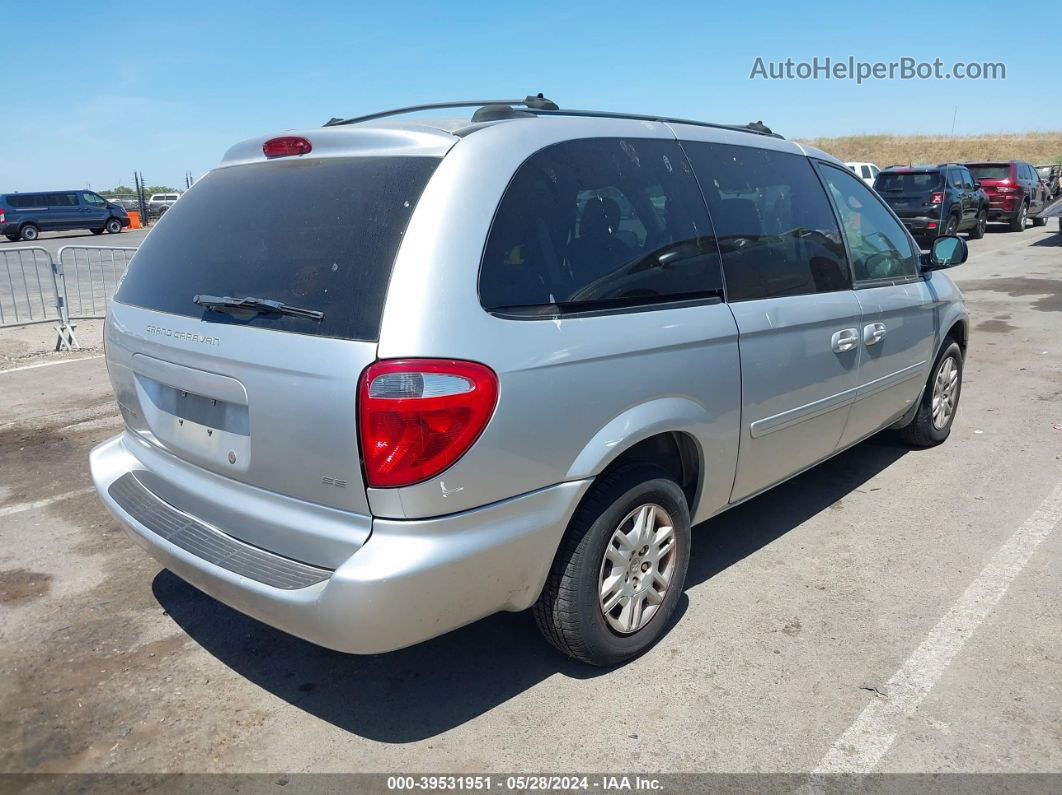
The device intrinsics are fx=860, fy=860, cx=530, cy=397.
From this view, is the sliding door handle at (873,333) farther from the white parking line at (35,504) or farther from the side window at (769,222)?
the white parking line at (35,504)

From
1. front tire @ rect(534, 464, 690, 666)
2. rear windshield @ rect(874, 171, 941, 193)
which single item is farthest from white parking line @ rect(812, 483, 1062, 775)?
rear windshield @ rect(874, 171, 941, 193)

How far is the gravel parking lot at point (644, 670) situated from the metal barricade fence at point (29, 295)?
206 inches

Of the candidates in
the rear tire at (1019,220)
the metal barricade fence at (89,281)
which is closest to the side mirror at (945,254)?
the metal barricade fence at (89,281)

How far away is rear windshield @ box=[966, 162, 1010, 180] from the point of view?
22.6 m

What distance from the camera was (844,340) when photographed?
13.1 feet

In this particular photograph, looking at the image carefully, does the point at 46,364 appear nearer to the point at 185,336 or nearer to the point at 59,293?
the point at 59,293

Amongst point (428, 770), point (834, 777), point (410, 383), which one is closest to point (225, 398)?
point (410, 383)

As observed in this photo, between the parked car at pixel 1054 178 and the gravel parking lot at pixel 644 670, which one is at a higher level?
the parked car at pixel 1054 178

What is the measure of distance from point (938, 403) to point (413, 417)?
4.35 meters

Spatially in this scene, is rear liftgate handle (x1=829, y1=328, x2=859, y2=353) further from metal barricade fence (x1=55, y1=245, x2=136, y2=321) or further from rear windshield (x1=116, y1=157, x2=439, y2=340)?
metal barricade fence (x1=55, y1=245, x2=136, y2=321)

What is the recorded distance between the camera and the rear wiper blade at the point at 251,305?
255cm

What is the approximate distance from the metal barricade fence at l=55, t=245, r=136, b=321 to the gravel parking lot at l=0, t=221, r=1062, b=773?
4729 millimetres

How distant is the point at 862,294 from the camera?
4.23m

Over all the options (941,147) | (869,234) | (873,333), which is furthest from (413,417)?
(941,147)
